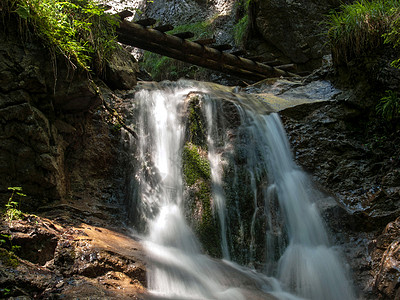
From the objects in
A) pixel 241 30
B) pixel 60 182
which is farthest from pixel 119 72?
pixel 241 30

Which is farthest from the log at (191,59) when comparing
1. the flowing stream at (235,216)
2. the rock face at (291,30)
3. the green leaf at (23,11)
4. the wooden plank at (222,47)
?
the green leaf at (23,11)

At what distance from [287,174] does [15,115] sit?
4252mm

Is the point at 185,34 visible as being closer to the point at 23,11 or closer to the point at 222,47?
the point at 222,47

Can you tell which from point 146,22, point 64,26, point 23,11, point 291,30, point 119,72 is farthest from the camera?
point 291,30

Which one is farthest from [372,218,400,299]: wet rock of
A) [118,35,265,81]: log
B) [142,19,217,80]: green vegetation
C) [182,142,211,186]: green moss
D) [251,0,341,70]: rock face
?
[142,19,217,80]: green vegetation

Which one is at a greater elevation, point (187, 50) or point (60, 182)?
point (187, 50)

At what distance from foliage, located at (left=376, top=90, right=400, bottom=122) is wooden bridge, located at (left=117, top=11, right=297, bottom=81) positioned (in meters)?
4.49

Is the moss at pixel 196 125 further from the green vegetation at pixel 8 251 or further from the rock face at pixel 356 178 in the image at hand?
the green vegetation at pixel 8 251

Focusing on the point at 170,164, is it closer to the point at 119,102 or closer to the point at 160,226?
the point at 160,226

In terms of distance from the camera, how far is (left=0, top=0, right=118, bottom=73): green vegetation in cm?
→ 420

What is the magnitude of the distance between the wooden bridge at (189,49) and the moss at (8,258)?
19.4 ft

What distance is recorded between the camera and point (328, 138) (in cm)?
617

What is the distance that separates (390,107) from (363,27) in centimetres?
171

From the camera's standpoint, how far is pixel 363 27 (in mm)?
6324
